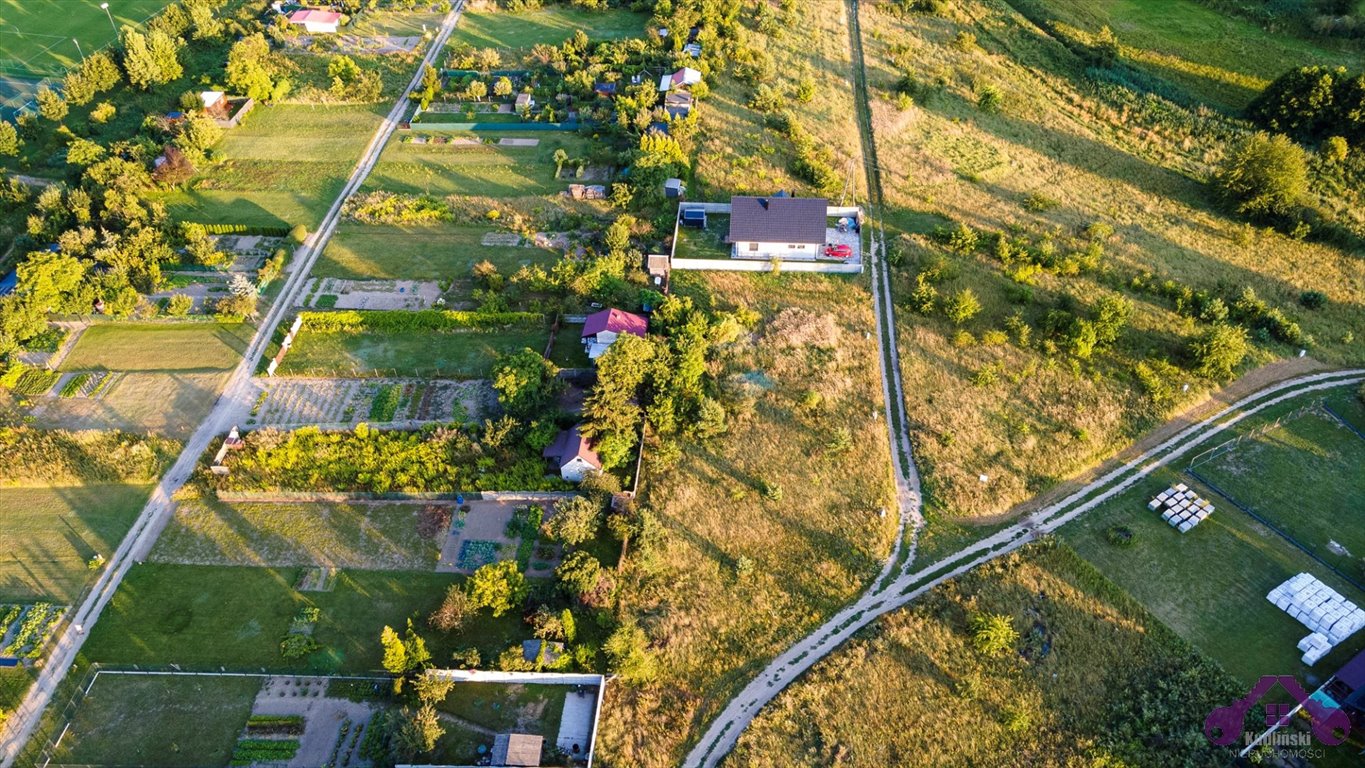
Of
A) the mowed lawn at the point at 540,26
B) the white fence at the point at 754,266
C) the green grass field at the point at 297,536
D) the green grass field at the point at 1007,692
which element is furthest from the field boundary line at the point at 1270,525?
the mowed lawn at the point at 540,26

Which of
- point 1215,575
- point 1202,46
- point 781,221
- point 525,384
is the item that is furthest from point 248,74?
point 1202,46

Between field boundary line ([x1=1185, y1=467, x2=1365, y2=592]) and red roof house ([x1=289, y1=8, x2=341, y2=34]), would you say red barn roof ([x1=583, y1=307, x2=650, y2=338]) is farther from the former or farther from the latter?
red roof house ([x1=289, y1=8, x2=341, y2=34])

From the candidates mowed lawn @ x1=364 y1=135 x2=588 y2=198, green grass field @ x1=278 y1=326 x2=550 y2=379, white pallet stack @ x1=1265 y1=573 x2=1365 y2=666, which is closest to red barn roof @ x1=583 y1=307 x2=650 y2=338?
green grass field @ x1=278 y1=326 x2=550 y2=379

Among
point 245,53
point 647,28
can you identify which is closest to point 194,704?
point 245,53

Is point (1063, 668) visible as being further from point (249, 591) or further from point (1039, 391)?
point (249, 591)

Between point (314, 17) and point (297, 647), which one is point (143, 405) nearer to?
point (297, 647)
